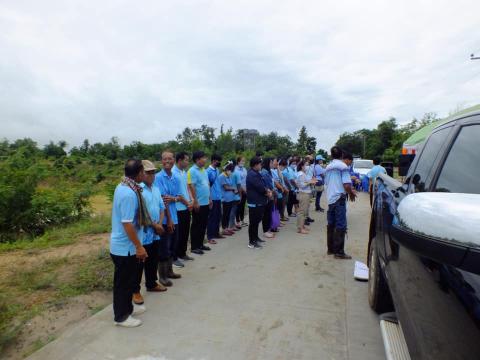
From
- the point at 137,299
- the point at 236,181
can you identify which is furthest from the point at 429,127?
the point at 137,299

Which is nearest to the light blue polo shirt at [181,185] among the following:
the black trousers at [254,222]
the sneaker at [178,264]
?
the sneaker at [178,264]

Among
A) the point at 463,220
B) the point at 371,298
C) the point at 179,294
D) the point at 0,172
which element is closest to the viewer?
the point at 463,220

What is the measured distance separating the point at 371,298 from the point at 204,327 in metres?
1.83

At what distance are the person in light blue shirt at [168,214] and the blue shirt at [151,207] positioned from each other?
48 centimetres

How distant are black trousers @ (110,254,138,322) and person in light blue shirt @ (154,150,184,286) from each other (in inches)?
38.8

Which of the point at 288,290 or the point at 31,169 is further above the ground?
the point at 31,169

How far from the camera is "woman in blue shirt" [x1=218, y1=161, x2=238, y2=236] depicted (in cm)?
733

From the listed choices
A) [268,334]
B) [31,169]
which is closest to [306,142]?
[31,169]

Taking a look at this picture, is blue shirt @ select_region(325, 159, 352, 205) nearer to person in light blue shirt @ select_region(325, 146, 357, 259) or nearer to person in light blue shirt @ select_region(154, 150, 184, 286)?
person in light blue shirt @ select_region(325, 146, 357, 259)

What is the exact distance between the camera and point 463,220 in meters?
0.98

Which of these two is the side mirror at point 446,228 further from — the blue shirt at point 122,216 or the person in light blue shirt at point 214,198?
the person in light blue shirt at point 214,198

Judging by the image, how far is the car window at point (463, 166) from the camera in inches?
A: 65.7

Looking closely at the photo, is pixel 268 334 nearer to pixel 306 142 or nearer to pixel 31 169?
pixel 31 169

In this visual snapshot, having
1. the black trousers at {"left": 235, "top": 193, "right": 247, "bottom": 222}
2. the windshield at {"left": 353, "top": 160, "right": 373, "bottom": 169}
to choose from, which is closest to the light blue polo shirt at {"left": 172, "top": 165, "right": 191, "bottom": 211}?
the black trousers at {"left": 235, "top": 193, "right": 247, "bottom": 222}
